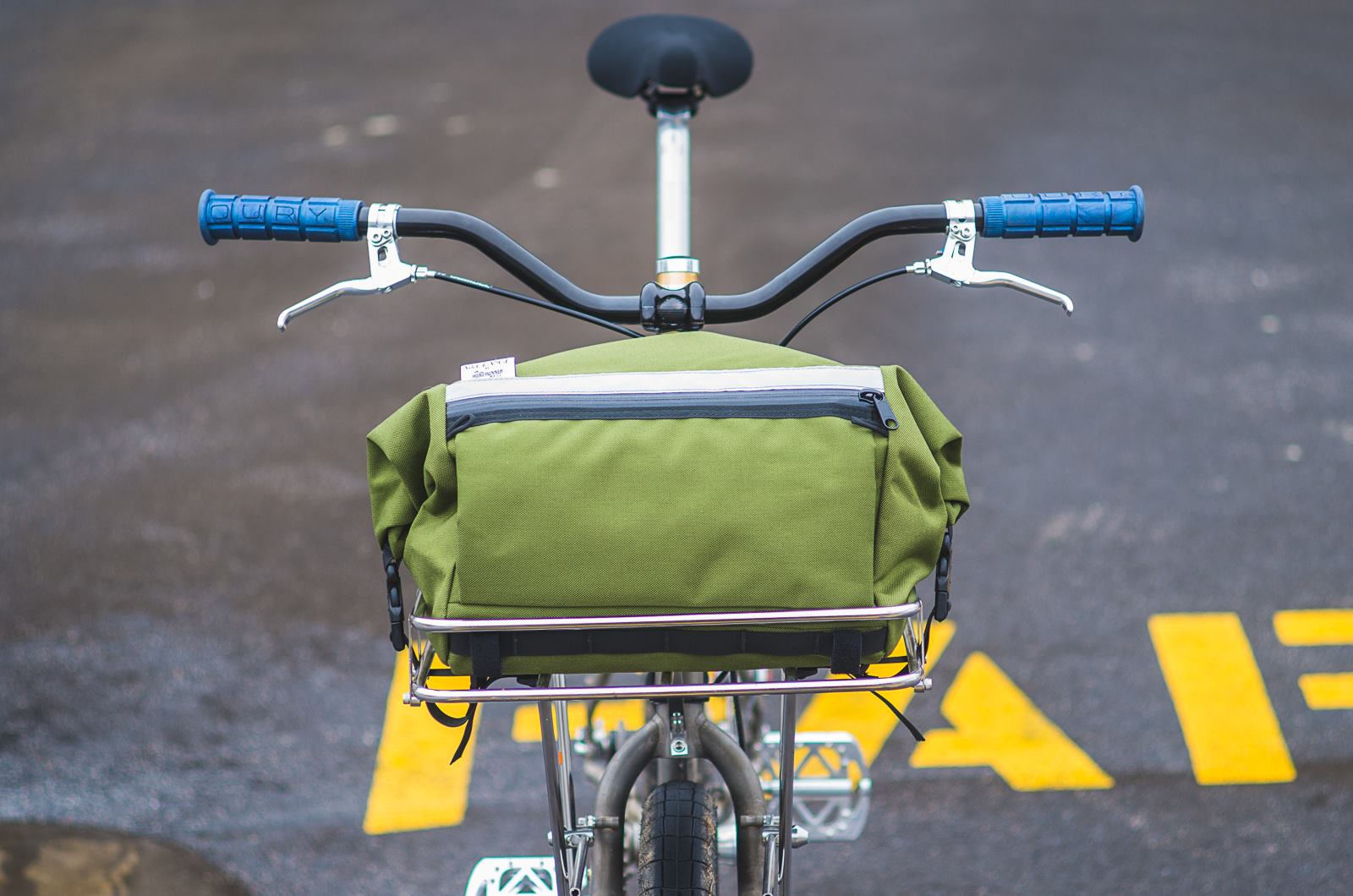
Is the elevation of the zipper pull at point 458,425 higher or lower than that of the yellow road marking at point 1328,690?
higher

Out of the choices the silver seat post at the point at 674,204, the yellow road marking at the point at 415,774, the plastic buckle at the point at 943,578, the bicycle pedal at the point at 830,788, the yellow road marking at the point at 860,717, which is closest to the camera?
the plastic buckle at the point at 943,578

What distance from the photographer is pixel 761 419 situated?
5.21ft

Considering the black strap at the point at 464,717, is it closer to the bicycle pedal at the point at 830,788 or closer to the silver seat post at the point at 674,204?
the silver seat post at the point at 674,204

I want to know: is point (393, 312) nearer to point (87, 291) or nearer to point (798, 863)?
point (87, 291)

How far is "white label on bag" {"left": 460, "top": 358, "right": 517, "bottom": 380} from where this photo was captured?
67.6 inches

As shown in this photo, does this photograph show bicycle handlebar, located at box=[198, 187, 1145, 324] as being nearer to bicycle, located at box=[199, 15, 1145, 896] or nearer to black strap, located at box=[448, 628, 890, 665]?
bicycle, located at box=[199, 15, 1145, 896]

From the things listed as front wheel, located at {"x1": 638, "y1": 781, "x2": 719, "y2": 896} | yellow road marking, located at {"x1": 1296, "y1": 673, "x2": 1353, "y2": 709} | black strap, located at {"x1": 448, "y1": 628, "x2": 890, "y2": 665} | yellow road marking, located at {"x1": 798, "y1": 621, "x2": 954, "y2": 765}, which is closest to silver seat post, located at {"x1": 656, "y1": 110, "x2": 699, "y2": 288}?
black strap, located at {"x1": 448, "y1": 628, "x2": 890, "y2": 665}

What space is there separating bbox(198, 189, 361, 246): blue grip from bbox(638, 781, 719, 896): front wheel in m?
1.05

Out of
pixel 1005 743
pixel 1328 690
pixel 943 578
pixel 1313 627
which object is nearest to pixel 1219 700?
pixel 1328 690

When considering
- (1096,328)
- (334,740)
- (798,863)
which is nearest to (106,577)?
(334,740)

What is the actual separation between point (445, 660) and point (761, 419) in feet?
1.66

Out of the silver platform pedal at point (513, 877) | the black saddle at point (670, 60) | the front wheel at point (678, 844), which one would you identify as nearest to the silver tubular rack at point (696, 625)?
the front wheel at point (678, 844)

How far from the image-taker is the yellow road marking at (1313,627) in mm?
3832

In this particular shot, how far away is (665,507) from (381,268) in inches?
29.8
